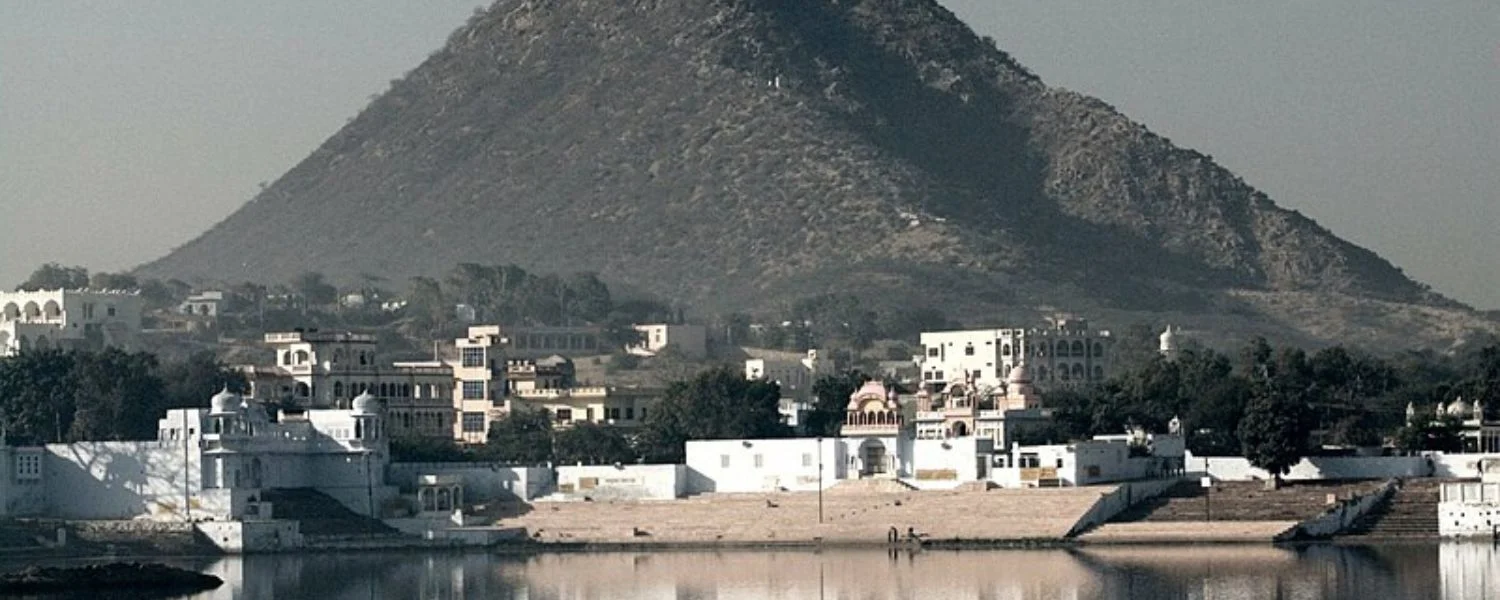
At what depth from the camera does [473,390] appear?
5118 inches

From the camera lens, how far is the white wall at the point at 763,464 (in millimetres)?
107625

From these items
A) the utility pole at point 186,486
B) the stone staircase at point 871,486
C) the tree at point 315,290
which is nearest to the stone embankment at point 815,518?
the stone staircase at point 871,486

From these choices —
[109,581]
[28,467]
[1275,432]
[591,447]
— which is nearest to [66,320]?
[591,447]

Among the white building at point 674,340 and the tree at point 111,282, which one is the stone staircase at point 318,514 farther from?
the tree at point 111,282

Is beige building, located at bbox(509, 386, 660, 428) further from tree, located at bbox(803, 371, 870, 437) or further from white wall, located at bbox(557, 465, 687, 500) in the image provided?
white wall, located at bbox(557, 465, 687, 500)

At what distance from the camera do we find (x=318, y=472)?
358 ft

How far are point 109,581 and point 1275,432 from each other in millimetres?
29258

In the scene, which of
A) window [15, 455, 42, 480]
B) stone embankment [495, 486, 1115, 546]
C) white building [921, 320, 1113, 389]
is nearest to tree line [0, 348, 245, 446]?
window [15, 455, 42, 480]

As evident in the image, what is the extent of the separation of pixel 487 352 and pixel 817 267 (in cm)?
6420

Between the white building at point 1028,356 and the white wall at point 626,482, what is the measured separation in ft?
111

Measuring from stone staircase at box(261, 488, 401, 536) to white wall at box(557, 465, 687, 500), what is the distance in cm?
567

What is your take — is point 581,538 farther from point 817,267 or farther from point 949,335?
point 817,267

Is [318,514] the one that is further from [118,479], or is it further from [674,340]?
[674,340]

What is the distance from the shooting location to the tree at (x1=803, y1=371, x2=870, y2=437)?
117625mm
